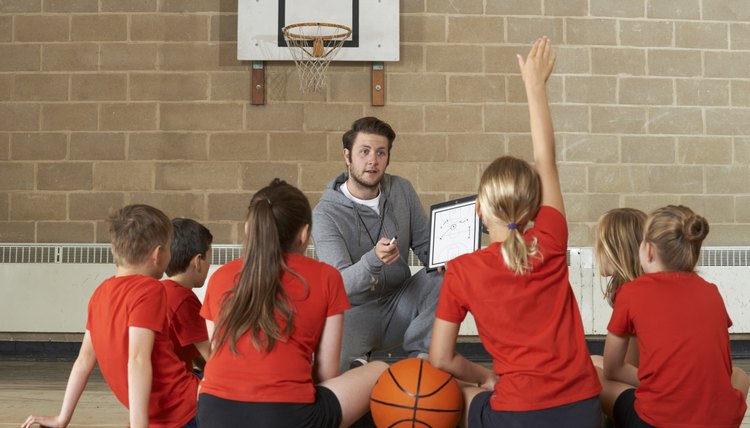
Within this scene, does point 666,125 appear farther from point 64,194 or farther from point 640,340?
point 64,194

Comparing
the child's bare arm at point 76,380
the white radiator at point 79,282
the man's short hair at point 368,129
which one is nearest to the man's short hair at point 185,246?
the child's bare arm at point 76,380

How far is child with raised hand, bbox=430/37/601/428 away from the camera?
1.84m

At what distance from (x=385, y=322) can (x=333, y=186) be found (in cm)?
68

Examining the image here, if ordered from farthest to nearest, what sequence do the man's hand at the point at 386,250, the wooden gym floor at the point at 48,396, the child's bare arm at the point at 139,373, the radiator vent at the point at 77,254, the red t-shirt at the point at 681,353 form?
1. the radiator vent at the point at 77,254
2. the wooden gym floor at the point at 48,396
3. the man's hand at the point at 386,250
4. the child's bare arm at the point at 139,373
5. the red t-shirt at the point at 681,353

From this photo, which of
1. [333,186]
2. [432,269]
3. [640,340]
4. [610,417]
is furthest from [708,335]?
[333,186]

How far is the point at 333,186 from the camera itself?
3.39 m

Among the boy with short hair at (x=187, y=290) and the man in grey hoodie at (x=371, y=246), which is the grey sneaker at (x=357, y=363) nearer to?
the man in grey hoodie at (x=371, y=246)

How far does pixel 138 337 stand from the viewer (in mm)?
2076

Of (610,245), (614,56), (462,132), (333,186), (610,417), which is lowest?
(610,417)

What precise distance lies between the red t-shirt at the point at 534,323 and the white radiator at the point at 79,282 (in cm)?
305

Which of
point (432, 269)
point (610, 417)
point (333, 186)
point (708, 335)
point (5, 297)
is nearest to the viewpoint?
point (708, 335)

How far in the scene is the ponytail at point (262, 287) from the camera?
75.4 inches

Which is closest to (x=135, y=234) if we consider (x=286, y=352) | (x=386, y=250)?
(x=286, y=352)

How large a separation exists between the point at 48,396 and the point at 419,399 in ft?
7.76
